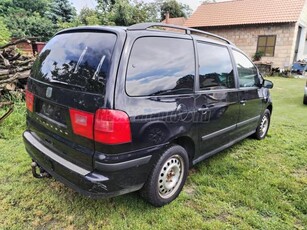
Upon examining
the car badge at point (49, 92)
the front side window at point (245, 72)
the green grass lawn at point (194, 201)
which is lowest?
the green grass lawn at point (194, 201)

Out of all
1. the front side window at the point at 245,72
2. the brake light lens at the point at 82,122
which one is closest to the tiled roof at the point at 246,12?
the front side window at the point at 245,72

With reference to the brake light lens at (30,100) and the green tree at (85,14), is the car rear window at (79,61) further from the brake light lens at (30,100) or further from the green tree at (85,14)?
the green tree at (85,14)

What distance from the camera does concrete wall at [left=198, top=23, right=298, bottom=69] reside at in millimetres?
17062

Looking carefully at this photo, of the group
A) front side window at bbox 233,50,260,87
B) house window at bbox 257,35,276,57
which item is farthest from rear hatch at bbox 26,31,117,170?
house window at bbox 257,35,276,57

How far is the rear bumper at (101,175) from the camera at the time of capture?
1.98 metres

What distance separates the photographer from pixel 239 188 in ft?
9.54

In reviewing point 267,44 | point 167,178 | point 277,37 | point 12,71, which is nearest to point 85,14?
point 267,44

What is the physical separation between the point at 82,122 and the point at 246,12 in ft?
68.5

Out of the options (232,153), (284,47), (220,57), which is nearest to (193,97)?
(220,57)

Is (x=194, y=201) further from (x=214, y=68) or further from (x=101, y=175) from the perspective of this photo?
(x=214, y=68)

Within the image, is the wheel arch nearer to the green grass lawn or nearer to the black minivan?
the black minivan

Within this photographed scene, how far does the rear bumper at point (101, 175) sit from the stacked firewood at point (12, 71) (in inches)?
148

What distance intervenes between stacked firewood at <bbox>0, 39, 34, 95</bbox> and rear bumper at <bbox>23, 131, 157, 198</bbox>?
3.75m

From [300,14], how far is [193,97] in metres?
19.0
